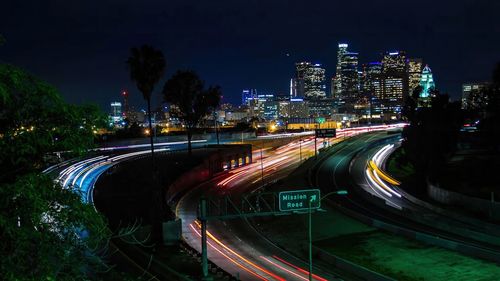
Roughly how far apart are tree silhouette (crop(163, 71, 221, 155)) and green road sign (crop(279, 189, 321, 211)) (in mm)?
57241

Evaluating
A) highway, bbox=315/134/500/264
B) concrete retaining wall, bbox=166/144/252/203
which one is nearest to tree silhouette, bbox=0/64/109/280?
highway, bbox=315/134/500/264

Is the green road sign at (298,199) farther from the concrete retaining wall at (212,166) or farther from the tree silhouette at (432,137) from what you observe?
the tree silhouette at (432,137)

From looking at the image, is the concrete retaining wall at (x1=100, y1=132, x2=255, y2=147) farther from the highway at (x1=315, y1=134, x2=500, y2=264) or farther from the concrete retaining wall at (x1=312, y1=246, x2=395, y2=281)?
the concrete retaining wall at (x1=312, y1=246, x2=395, y2=281)

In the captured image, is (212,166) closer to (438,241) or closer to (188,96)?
(188,96)

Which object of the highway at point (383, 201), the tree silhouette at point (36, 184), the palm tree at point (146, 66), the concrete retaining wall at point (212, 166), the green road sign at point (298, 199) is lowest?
the highway at point (383, 201)

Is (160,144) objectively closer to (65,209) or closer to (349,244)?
(349,244)

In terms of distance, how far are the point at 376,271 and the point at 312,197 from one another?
41.4 feet

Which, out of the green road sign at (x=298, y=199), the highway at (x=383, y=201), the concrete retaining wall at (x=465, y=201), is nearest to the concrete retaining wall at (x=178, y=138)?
the highway at (x=383, y=201)

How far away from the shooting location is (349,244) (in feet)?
152

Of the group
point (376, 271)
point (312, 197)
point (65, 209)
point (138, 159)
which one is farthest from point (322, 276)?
point (138, 159)

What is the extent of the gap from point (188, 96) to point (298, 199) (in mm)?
60703

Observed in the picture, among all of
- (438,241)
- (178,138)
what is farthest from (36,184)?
(178,138)

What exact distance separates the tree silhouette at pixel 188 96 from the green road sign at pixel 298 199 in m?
57.2

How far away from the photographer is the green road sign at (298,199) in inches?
1105
